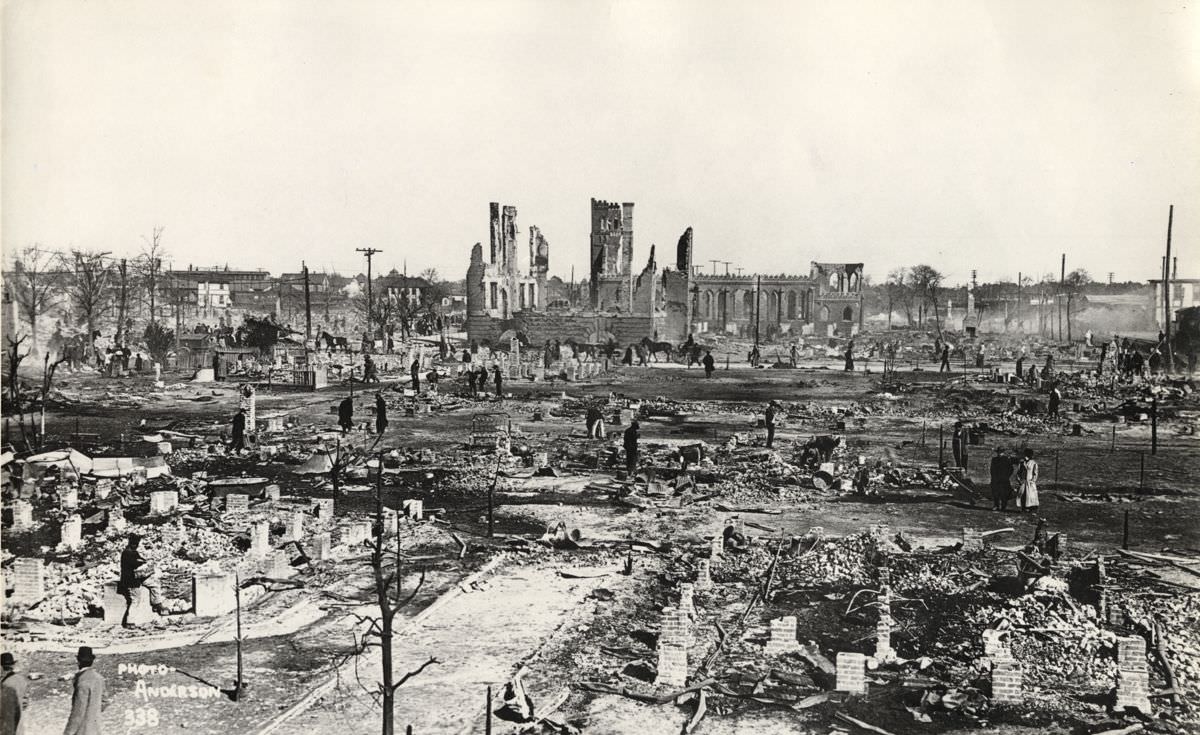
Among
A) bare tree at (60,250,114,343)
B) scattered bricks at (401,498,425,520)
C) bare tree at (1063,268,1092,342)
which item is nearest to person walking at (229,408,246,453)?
bare tree at (60,250,114,343)

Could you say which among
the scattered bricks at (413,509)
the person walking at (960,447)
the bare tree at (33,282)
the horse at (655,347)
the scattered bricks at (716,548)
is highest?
the bare tree at (33,282)

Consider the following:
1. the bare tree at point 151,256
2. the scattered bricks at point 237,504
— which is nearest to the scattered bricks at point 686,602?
the scattered bricks at point 237,504

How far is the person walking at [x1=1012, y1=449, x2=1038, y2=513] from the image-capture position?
14.8m

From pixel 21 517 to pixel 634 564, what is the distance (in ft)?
32.1

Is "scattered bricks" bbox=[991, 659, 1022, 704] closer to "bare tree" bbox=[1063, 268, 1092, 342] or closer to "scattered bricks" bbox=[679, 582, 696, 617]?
"scattered bricks" bbox=[679, 582, 696, 617]

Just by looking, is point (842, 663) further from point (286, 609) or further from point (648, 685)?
point (286, 609)

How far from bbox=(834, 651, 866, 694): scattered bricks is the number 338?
7.00 meters

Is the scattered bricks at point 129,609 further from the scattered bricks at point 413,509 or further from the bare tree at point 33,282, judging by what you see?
the bare tree at point 33,282

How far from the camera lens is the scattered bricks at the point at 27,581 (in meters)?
10.9

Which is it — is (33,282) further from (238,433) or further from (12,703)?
(12,703)

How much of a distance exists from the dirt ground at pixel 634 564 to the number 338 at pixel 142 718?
6 cm

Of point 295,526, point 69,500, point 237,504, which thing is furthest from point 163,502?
point 295,526

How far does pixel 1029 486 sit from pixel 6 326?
20.2m

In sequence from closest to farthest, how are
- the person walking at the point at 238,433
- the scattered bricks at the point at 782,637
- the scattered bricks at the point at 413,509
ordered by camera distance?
the scattered bricks at the point at 782,637 → the scattered bricks at the point at 413,509 → the person walking at the point at 238,433
